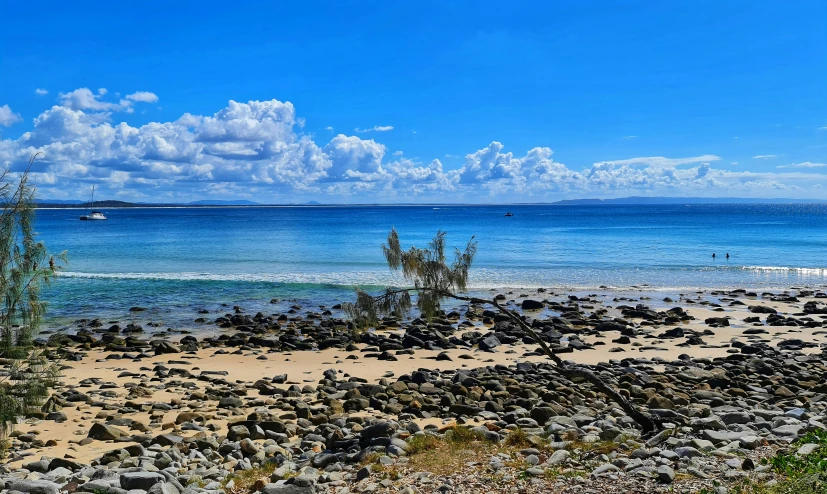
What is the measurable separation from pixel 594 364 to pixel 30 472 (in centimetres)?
1357

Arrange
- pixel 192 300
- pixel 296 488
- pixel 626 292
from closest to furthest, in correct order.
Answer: pixel 296 488
pixel 192 300
pixel 626 292

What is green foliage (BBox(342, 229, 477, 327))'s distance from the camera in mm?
11539

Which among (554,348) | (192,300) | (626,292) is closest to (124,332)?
(192,300)

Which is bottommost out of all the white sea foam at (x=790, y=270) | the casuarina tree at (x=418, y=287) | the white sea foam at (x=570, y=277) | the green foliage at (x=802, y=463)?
the white sea foam at (x=570, y=277)

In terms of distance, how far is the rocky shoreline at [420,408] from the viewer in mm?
8173

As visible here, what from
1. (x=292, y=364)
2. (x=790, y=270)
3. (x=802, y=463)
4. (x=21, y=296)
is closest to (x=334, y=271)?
(x=292, y=364)

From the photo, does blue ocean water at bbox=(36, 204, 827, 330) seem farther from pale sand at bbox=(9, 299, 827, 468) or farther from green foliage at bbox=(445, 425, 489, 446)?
green foliage at bbox=(445, 425, 489, 446)

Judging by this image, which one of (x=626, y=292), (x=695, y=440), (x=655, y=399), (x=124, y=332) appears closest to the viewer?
(x=695, y=440)

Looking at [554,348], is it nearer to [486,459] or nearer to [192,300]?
[486,459]

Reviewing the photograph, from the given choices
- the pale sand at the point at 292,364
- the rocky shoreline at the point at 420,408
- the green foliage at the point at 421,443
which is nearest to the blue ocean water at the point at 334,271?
the rocky shoreline at the point at 420,408

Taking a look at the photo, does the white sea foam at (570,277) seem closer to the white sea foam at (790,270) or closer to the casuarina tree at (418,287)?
the white sea foam at (790,270)

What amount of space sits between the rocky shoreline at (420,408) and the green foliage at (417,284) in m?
1.99

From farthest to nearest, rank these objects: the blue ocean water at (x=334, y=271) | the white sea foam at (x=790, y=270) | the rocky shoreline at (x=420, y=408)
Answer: the white sea foam at (x=790, y=270)
the blue ocean water at (x=334, y=271)
the rocky shoreline at (x=420, y=408)

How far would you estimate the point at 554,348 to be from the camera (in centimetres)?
2050
